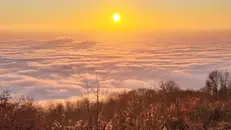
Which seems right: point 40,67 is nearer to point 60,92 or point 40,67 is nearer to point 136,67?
point 136,67

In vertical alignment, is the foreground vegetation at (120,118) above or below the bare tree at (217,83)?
below

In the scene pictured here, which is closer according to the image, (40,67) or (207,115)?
(207,115)

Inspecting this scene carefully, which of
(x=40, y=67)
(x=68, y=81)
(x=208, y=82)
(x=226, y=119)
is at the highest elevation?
(x=40, y=67)

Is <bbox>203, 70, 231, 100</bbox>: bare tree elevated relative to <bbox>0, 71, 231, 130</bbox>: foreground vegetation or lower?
A: elevated

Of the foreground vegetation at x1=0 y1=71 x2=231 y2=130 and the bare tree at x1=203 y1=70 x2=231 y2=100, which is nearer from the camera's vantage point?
the foreground vegetation at x1=0 y1=71 x2=231 y2=130

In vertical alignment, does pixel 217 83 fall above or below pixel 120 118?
above

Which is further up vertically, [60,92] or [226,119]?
[60,92]

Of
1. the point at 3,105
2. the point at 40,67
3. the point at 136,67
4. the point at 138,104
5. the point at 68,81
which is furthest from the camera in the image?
the point at 40,67

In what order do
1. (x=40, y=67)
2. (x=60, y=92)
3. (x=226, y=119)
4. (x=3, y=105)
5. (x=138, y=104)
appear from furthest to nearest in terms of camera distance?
1. (x=40, y=67)
2. (x=60, y=92)
3. (x=226, y=119)
4. (x=138, y=104)
5. (x=3, y=105)

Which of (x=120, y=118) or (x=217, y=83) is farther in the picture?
(x=217, y=83)

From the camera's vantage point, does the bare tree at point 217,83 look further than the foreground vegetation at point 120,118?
Yes

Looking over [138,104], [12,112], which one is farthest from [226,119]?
[12,112]
